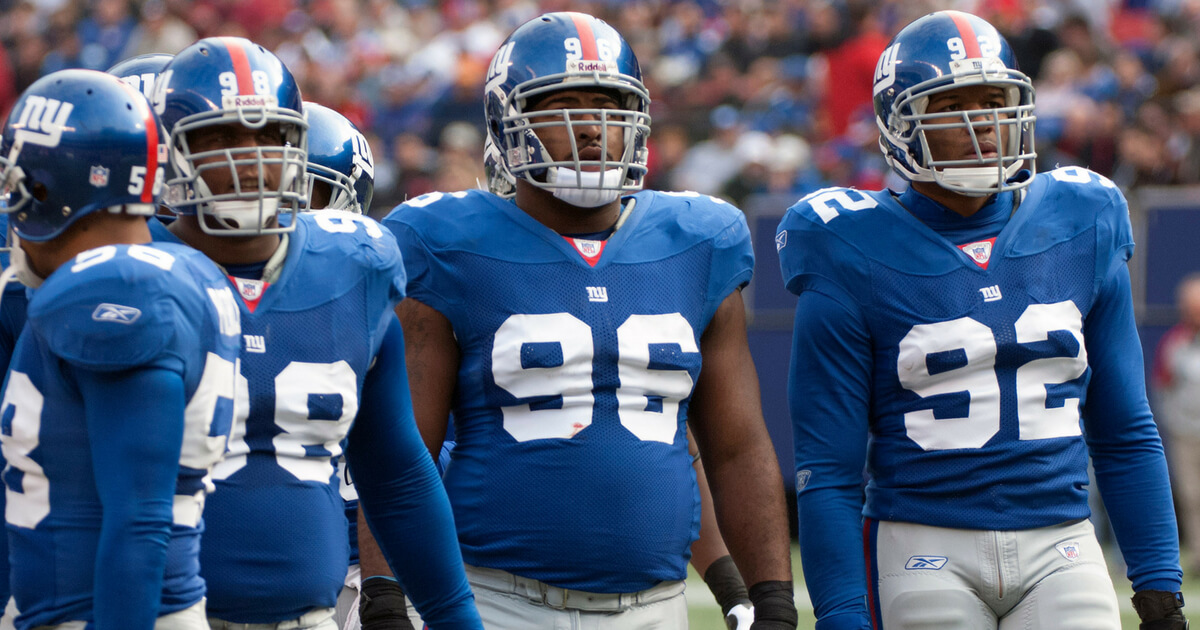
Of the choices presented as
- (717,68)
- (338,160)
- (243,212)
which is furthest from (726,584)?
(717,68)

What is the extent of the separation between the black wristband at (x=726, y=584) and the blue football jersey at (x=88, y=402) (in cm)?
159

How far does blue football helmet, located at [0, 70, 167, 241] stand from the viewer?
222cm

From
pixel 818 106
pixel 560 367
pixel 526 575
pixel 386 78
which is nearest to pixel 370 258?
pixel 560 367

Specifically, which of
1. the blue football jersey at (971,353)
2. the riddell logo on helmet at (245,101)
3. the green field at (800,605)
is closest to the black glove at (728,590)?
the blue football jersey at (971,353)

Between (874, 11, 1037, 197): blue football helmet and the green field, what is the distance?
12.8 ft

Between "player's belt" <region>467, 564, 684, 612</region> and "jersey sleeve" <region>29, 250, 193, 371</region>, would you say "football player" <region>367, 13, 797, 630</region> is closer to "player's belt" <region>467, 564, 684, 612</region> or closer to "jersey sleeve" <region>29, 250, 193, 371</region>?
"player's belt" <region>467, 564, 684, 612</region>

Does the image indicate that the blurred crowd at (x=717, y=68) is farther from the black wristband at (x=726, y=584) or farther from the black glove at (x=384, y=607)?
the black glove at (x=384, y=607)

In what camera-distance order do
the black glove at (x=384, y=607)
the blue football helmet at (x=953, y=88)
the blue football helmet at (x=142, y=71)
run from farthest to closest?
1. the blue football helmet at (x=142, y=71)
2. the blue football helmet at (x=953, y=88)
3. the black glove at (x=384, y=607)

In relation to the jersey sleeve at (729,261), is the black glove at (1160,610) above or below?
below

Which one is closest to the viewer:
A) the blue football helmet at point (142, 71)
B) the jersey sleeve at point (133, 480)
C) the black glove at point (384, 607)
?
the jersey sleeve at point (133, 480)

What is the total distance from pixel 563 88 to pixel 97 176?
1.06m

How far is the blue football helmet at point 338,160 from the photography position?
3.57 m

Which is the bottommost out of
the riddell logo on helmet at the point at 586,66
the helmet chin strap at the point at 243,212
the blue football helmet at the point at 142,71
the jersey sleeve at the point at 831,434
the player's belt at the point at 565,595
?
the player's belt at the point at 565,595

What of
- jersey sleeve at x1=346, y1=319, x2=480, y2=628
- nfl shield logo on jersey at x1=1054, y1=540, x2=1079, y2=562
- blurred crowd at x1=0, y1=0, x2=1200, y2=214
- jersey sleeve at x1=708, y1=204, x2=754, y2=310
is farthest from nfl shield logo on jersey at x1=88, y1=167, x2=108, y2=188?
blurred crowd at x1=0, y1=0, x2=1200, y2=214
